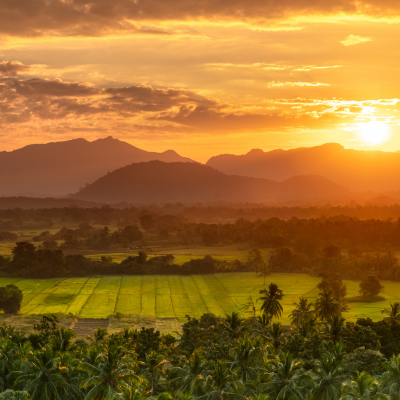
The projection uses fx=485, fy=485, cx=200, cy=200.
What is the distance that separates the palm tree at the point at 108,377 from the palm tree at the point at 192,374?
20.2 feet

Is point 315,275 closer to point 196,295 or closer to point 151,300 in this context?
point 196,295

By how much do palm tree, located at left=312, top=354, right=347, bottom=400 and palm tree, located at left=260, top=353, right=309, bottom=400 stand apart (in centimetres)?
123

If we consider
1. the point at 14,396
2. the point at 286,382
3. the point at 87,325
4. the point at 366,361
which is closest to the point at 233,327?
the point at 366,361

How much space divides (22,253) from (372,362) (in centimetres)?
10619

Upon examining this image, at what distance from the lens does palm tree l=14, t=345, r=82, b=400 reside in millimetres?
39719

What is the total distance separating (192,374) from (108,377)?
959cm

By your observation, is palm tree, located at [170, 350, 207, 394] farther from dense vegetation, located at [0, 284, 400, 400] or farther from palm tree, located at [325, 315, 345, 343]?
palm tree, located at [325, 315, 345, 343]

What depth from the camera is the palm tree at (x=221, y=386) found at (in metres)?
40.9

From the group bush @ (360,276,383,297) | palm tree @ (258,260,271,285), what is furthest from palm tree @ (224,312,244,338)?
palm tree @ (258,260,271,285)

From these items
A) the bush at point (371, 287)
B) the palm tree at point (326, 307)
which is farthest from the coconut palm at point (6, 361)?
the bush at point (371, 287)

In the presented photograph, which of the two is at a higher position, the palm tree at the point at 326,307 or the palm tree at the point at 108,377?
the palm tree at the point at 108,377

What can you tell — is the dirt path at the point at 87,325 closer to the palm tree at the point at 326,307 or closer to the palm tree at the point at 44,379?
the palm tree at the point at 326,307

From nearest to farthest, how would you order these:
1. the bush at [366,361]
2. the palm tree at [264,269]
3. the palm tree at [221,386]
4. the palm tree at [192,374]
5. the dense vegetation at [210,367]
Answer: the dense vegetation at [210,367], the palm tree at [221,386], the palm tree at [192,374], the bush at [366,361], the palm tree at [264,269]

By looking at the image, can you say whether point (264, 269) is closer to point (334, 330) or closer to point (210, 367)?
point (334, 330)
